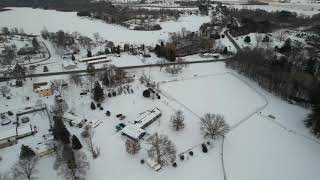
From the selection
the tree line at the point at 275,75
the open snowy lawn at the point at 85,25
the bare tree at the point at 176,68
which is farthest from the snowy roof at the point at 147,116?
the open snowy lawn at the point at 85,25

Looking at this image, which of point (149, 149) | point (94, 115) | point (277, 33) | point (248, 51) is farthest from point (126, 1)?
point (149, 149)

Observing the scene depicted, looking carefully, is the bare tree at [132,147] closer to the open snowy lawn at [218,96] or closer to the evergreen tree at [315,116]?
the open snowy lawn at [218,96]

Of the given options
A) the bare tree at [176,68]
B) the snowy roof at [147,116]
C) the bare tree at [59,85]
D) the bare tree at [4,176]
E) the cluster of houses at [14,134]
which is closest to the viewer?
the bare tree at [4,176]

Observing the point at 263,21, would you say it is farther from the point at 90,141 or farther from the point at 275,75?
the point at 90,141

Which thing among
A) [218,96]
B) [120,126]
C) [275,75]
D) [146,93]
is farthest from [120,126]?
[275,75]

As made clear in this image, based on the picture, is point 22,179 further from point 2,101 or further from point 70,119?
point 2,101

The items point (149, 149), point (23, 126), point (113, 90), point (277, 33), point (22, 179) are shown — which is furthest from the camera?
point (277, 33)

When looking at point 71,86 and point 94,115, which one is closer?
point 94,115
